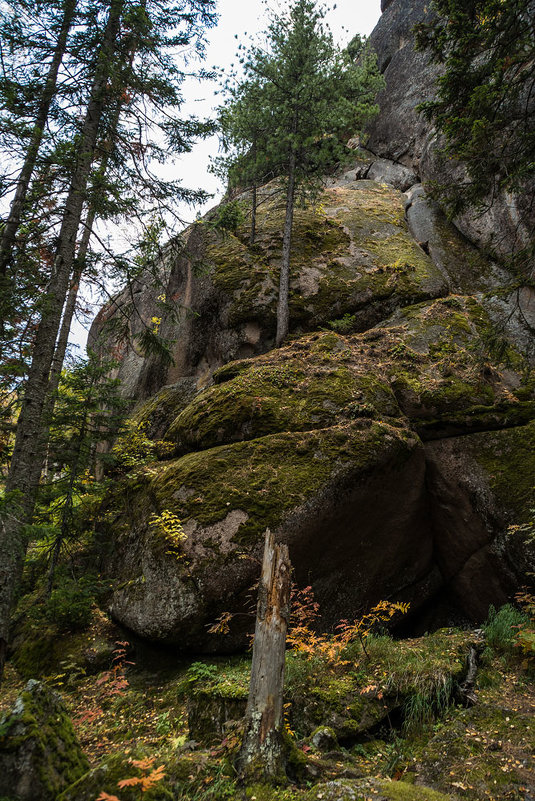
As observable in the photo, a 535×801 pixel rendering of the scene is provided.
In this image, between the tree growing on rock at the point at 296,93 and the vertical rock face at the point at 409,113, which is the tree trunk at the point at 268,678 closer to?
the tree growing on rock at the point at 296,93

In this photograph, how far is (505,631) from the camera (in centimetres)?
584

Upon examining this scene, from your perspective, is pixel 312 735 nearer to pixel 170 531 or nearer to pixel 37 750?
pixel 37 750

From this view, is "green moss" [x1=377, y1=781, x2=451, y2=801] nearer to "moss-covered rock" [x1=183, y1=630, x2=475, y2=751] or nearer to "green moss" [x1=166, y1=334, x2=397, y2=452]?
"moss-covered rock" [x1=183, y1=630, x2=475, y2=751]

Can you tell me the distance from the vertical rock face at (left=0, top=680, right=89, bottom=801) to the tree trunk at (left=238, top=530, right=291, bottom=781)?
4.84ft

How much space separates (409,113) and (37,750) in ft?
74.9

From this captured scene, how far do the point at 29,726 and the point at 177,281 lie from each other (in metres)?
13.6

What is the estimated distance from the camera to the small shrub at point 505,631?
568cm

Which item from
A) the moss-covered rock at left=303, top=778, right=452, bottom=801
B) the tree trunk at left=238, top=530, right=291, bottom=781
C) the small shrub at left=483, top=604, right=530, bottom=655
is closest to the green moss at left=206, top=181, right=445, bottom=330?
the small shrub at left=483, top=604, right=530, bottom=655

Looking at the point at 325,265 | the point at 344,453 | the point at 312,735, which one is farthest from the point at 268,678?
the point at 325,265

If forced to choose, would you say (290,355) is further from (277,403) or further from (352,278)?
(352,278)

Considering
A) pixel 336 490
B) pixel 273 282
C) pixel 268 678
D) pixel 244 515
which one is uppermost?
pixel 273 282

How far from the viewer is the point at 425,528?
855cm

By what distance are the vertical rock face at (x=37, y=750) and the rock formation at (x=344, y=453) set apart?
2.77 m

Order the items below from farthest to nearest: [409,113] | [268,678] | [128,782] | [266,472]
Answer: [409,113]
[266,472]
[268,678]
[128,782]
